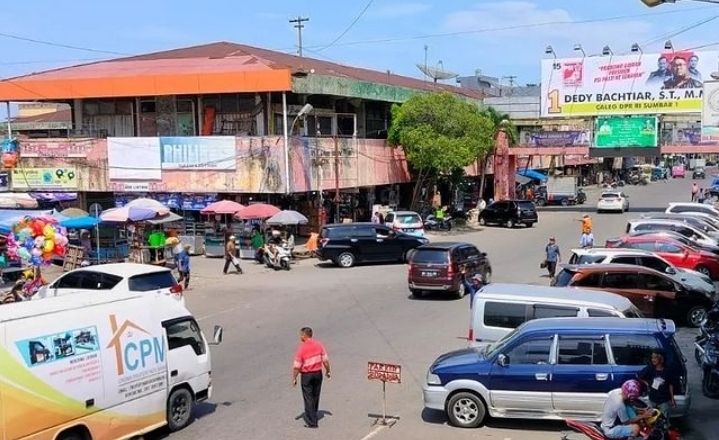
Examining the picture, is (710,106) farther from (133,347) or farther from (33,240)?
(133,347)

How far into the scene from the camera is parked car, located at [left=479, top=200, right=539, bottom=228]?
46.1 m

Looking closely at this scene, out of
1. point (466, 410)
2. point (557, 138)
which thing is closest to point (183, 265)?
point (466, 410)

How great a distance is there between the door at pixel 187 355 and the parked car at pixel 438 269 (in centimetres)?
1100

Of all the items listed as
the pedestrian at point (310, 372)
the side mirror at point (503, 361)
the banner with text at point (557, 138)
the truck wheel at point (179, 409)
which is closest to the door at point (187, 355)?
the truck wheel at point (179, 409)

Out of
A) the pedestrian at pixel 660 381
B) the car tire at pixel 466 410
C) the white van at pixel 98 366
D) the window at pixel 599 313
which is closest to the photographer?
the white van at pixel 98 366

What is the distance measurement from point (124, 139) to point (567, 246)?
21079 millimetres

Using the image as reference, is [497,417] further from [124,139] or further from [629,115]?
[629,115]

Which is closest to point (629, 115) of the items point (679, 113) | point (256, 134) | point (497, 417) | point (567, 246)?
point (679, 113)

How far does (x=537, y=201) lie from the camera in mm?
66000

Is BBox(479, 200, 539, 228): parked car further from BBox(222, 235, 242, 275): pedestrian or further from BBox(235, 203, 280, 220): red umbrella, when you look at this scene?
BBox(222, 235, 242, 275): pedestrian

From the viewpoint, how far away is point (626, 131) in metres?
50.3

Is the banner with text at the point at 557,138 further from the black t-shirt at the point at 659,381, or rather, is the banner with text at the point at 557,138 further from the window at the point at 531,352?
the black t-shirt at the point at 659,381

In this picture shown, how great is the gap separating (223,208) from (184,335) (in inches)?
855

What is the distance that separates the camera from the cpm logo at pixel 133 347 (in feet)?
34.1
